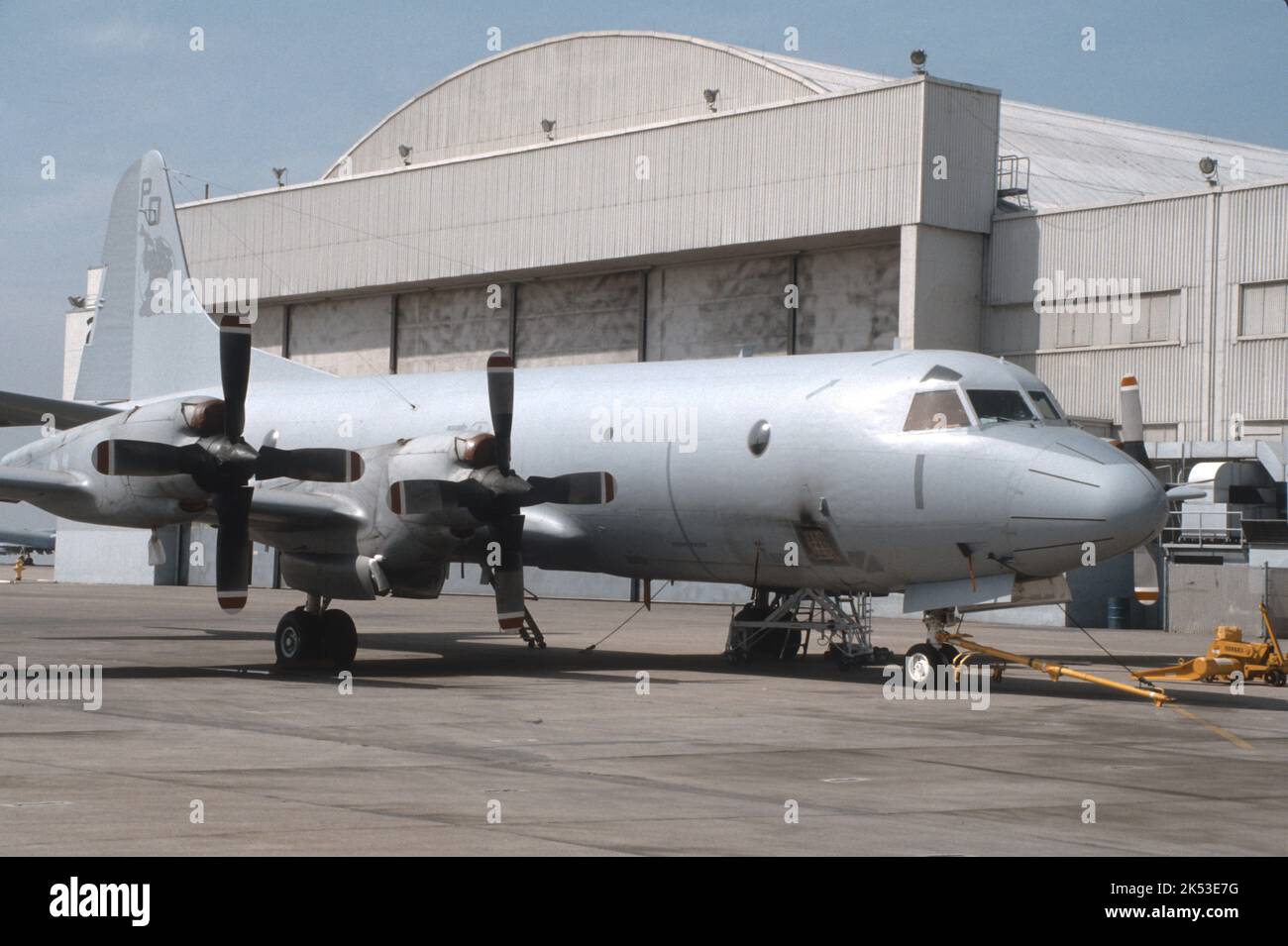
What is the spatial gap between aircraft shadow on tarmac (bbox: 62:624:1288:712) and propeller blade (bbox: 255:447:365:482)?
2672 millimetres

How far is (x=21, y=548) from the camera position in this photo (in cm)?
10212

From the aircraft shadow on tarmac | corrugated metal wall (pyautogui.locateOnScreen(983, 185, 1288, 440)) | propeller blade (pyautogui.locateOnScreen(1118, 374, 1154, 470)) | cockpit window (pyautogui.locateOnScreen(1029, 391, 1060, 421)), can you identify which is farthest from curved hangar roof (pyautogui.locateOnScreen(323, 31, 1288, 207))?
cockpit window (pyautogui.locateOnScreen(1029, 391, 1060, 421))

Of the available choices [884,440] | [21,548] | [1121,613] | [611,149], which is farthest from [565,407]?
[21,548]

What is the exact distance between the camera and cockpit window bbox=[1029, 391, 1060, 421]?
65.0 feet

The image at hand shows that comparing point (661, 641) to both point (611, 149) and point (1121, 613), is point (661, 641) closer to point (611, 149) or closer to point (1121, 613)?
point (1121, 613)

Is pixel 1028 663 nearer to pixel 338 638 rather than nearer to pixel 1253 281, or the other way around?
pixel 338 638

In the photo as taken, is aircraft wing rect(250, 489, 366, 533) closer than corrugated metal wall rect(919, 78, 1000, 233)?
Yes

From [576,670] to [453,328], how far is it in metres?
37.8

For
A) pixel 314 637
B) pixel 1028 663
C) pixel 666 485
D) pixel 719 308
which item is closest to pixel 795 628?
pixel 666 485

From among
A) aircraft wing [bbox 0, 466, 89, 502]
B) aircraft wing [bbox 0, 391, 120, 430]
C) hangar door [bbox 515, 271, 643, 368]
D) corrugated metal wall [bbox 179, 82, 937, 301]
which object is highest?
corrugated metal wall [bbox 179, 82, 937, 301]

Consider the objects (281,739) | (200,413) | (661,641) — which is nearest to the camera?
(281,739)

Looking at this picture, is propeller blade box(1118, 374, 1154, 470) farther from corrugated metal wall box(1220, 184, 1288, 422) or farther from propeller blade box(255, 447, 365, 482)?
corrugated metal wall box(1220, 184, 1288, 422)

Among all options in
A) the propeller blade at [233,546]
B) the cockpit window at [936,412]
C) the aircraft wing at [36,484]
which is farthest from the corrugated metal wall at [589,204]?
the aircraft wing at [36,484]
